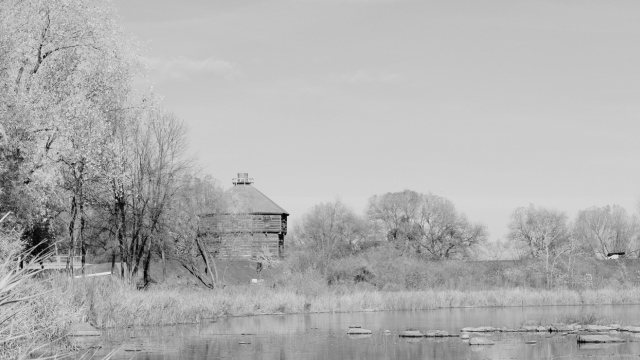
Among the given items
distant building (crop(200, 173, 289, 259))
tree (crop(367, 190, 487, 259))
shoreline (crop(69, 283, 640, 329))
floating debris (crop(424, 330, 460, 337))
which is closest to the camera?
floating debris (crop(424, 330, 460, 337))

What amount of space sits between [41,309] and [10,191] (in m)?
6.35

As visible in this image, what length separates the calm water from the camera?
20480 mm

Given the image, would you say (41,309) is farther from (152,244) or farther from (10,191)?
(152,244)

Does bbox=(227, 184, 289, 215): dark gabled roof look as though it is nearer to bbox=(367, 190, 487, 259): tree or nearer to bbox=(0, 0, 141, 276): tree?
bbox=(367, 190, 487, 259): tree

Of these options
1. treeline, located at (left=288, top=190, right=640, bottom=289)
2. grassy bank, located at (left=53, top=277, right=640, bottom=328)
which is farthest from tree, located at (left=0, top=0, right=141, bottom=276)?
treeline, located at (left=288, top=190, right=640, bottom=289)

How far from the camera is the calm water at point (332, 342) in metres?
20.5

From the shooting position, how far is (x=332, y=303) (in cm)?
3806

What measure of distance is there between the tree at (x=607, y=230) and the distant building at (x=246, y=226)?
122 ft

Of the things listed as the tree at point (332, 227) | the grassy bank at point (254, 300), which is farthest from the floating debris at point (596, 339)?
the tree at point (332, 227)

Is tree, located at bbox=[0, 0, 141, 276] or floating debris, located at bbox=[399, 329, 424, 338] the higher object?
tree, located at bbox=[0, 0, 141, 276]

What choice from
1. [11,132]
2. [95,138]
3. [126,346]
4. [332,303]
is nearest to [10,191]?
[11,132]

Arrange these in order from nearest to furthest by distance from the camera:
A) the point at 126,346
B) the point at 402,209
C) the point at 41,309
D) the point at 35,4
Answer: the point at 41,309
the point at 126,346
the point at 35,4
the point at 402,209

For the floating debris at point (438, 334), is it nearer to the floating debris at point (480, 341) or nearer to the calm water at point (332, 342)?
the calm water at point (332, 342)

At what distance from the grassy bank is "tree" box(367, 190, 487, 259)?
37104 millimetres
